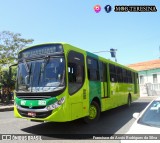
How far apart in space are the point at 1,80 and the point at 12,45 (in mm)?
14121

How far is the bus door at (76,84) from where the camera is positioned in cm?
742

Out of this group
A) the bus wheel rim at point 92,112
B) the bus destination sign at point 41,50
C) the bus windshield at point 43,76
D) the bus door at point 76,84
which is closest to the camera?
the bus windshield at point 43,76

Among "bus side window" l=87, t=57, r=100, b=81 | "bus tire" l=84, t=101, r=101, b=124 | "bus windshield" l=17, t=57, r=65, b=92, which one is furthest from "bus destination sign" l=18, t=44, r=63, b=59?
"bus tire" l=84, t=101, r=101, b=124

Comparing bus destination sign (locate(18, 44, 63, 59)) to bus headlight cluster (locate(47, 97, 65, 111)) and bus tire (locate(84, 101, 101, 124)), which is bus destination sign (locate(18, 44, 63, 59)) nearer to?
bus headlight cluster (locate(47, 97, 65, 111))

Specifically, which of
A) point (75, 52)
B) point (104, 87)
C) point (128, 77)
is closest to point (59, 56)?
point (75, 52)

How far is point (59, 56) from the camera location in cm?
746

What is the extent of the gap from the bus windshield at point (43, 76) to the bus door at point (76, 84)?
1.20 feet

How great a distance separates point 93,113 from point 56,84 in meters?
2.81

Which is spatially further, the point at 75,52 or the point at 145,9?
the point at 145,9

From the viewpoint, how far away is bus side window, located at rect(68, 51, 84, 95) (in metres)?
7.49

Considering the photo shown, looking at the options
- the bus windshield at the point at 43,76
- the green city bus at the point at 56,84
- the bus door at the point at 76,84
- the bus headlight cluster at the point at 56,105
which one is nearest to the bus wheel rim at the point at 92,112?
the green city bus at the point at 56,84

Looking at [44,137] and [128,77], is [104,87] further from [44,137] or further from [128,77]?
[128,77]

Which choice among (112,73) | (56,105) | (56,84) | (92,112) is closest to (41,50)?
(56,84)

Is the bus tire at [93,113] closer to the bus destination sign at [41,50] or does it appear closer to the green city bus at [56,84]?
the green city bus at [56,84]
